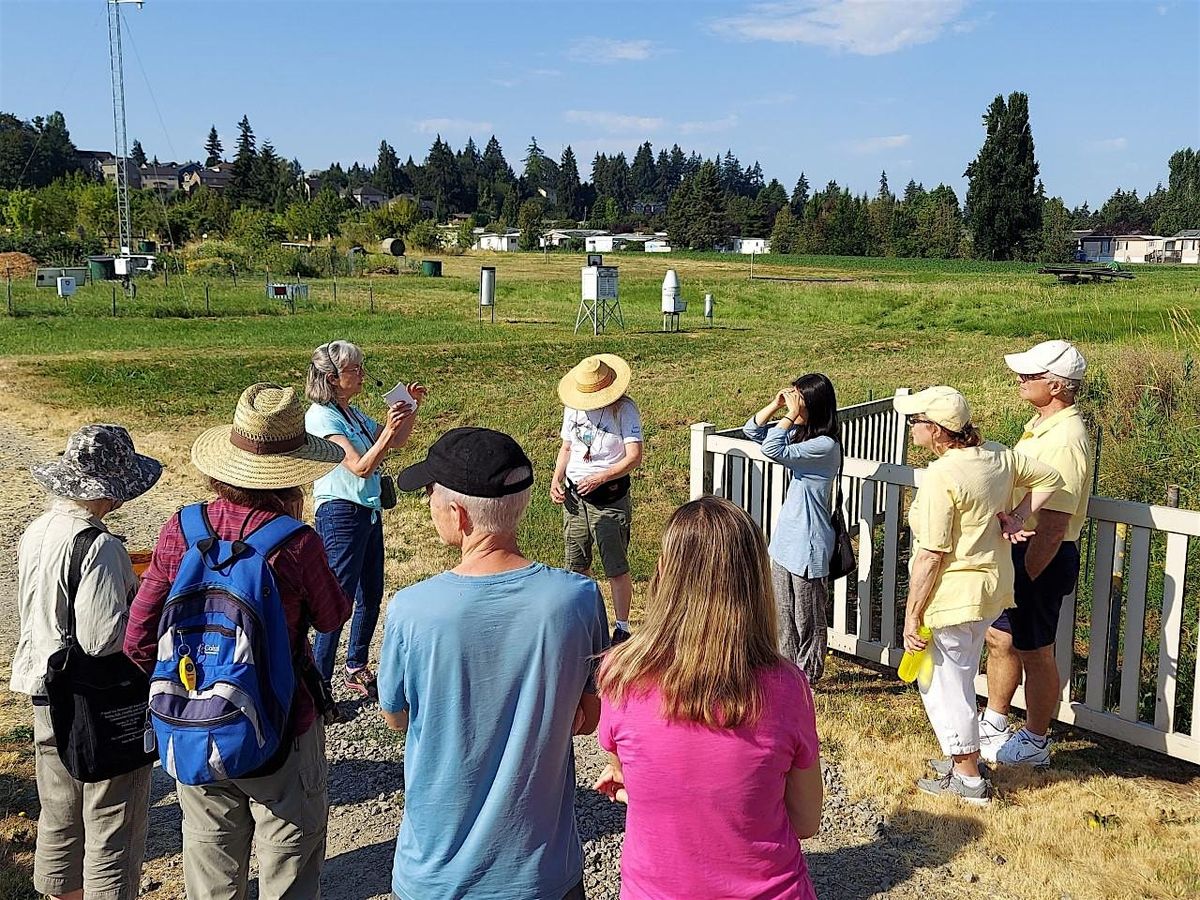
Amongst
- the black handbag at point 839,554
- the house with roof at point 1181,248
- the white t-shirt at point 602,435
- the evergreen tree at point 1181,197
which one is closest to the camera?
the black handbag at point 839,554

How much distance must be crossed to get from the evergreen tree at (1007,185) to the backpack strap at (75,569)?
8371 cm

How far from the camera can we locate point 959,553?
4.14 meters

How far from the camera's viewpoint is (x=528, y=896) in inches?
95.3

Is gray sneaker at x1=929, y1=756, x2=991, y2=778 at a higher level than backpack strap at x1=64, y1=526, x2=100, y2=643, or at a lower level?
lower

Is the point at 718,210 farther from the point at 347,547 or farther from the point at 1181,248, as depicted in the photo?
the point at 347,547

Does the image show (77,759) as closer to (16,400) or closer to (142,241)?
(16,400)

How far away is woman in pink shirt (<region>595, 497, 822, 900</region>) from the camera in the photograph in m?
2.26

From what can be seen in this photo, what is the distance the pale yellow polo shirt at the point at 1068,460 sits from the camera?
432 cm

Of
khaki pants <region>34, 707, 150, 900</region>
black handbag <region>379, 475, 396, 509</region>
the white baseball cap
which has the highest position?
the white baseball cap

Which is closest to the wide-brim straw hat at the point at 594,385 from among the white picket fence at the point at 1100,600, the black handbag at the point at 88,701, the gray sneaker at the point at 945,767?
the white picket fence at the point at 1100,600

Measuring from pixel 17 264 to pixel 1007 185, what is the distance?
6731 centimetres

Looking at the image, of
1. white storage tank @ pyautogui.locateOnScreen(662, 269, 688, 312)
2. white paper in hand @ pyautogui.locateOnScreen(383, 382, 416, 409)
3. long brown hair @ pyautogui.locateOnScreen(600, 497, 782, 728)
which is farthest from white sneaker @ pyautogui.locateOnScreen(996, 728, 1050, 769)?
white storage tank @ pyautogui.locateOnScreen(662, 269, 688, 312)

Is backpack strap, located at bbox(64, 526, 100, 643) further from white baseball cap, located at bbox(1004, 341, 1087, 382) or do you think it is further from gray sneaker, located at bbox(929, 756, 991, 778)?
white baseball cap, located at bbox(1004, 341, 1087, 382)

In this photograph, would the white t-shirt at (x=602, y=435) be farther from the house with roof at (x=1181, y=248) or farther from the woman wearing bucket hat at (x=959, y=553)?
the house with roof at (x=1181, y=248)
